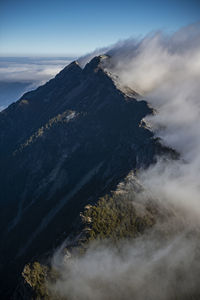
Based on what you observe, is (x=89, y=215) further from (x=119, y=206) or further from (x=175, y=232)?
(x=175, y=232)

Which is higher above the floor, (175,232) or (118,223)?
(175,232)

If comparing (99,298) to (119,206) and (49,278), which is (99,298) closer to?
(49,278)

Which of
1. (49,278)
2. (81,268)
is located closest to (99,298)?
(81,268)

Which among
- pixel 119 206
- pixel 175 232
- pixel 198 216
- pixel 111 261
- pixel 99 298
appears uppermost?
pixel 198 216

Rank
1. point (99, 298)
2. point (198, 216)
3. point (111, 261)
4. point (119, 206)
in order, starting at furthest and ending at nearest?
point (198, 216), point (119, 206), point (111, 261), point (99, 298)

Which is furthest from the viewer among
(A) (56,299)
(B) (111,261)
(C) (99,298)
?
(B) (111,261)

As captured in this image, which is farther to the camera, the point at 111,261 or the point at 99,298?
the point at 111,261

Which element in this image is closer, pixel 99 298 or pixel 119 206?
pixel 99 298

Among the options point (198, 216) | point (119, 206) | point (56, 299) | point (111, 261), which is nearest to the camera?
point (56, 299)

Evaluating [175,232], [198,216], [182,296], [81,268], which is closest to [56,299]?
[81,268]
